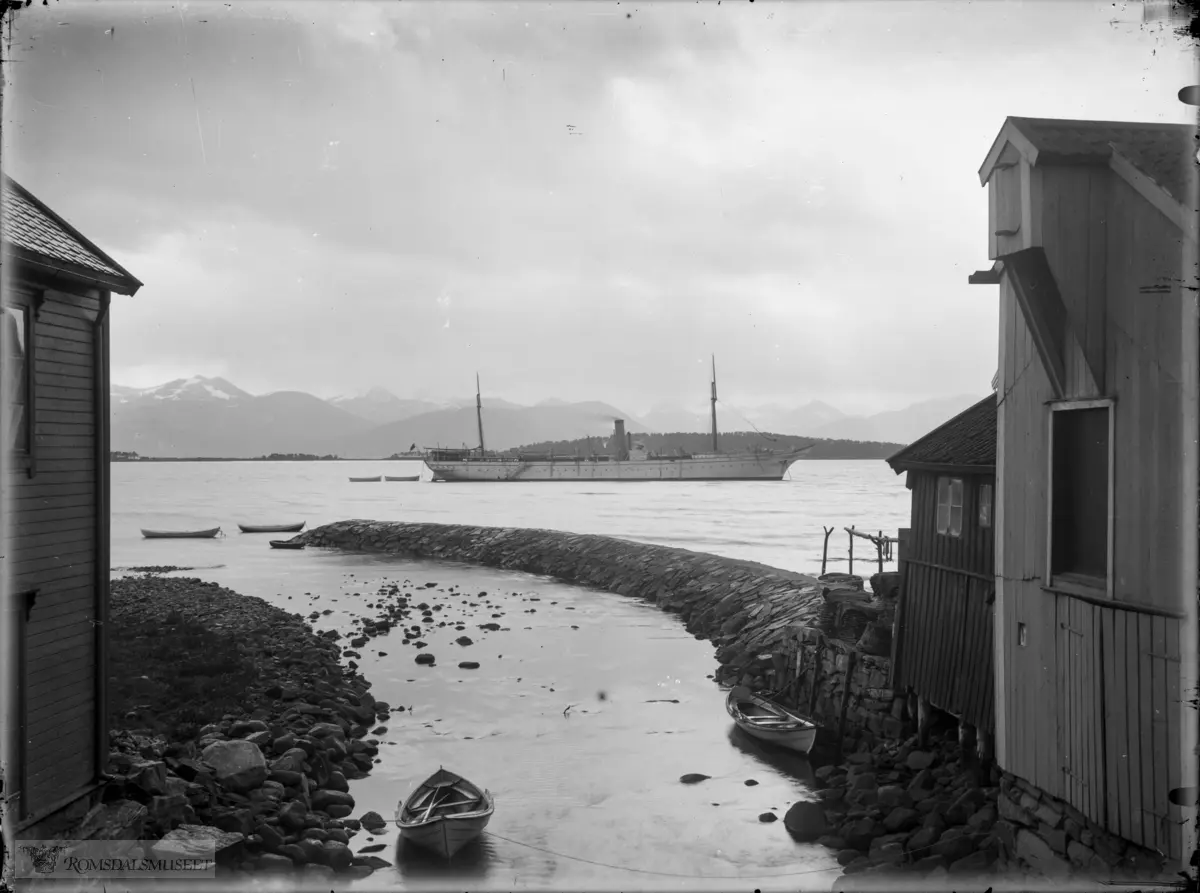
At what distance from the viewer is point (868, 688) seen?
13.8 m

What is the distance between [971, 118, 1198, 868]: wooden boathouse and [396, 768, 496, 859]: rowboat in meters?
6.42

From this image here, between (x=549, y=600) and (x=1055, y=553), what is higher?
(x=1055, y=553)

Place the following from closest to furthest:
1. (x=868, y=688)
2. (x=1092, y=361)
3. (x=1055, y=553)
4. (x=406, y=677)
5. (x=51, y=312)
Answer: (x=1092, y=361) → (x=1055, y=553) → (x=51, y=312) → (x=868, y=688) → (x=406, y=677)

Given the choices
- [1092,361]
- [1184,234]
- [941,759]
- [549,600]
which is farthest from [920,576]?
[549,600]

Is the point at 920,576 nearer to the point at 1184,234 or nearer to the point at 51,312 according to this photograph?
the point at 1184,234

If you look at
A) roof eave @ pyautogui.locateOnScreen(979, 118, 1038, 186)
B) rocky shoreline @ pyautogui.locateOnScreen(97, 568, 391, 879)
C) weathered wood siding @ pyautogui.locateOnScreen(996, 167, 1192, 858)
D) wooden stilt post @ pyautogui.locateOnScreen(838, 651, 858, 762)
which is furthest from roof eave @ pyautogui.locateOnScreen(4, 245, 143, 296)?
Result: wooden stilt post @ pyautogui.locateOnScreen(838, 651, 858, 762)

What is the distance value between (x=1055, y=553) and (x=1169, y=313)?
221 cm

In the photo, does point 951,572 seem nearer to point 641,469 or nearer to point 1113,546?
point 1113,546

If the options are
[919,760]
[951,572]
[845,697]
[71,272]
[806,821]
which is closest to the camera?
[71,272]

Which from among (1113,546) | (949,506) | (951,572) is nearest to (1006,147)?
(1113,546)

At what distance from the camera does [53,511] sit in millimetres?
7902

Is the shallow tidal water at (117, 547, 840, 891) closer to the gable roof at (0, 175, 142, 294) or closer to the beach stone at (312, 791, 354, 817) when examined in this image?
the beach stone at (312, 791, 354, 817)

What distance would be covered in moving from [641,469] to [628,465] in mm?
2267

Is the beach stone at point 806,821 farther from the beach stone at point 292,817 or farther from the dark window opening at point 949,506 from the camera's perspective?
the beach stone at point 292,817
